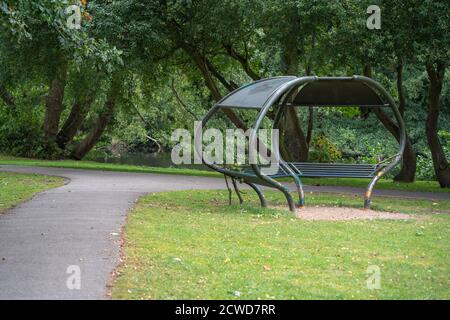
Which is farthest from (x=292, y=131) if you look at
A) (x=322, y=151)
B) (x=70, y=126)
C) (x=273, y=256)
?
(x=273, y=256)

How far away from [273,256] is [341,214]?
4.86m

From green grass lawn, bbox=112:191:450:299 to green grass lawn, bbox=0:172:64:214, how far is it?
2.83 metres

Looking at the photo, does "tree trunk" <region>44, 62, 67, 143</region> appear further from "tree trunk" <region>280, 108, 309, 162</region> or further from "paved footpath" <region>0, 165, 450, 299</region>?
"paved footpath" <region>0, 165, 450, 299</region>

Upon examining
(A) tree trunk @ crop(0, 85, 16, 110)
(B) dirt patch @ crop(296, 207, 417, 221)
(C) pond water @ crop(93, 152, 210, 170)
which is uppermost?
(A) tree trunk @ crop(0, 85, 16, 110)

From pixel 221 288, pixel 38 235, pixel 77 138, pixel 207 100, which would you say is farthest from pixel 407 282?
pixel 77 138

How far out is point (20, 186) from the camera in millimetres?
18688

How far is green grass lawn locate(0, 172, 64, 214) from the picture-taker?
50.8ft

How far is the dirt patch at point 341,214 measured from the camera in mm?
13562

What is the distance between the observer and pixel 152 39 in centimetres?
2256

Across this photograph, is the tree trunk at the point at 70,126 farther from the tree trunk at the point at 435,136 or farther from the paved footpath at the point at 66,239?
the tree trunk at the point at 435,136

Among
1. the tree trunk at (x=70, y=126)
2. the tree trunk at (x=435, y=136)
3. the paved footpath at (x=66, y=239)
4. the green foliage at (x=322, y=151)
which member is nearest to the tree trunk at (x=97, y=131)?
the tree trunk at (x=70, y=126)

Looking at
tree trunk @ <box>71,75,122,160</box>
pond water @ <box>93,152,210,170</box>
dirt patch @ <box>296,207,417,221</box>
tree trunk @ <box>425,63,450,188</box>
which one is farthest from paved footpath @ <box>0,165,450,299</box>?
pond water @ <box>93,152,210,170</box>

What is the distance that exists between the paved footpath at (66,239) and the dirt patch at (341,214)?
327cm

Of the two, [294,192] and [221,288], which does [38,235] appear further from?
[294,192]
